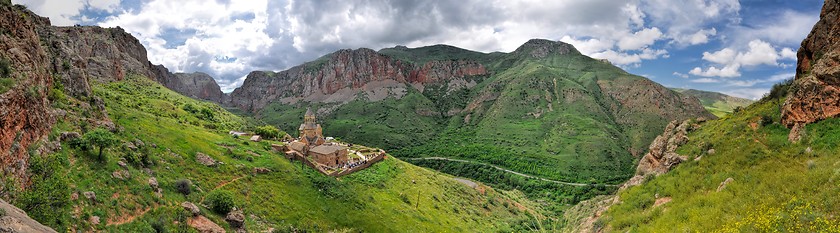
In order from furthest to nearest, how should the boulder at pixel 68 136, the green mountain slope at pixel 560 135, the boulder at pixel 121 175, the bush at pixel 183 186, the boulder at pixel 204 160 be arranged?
the green mountain slope at pixel 560 135 < the boulder at pixel 204 160 < the bush at pixel 183 186 < the boulder at pixel 121 175 < the boulder at pixel 68 136

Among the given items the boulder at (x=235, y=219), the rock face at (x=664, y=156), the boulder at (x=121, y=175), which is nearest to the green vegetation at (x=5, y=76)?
the boulder at (x=121, y=175)

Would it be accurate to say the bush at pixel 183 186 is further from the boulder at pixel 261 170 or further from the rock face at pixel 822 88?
the rock face at pixel 822 88

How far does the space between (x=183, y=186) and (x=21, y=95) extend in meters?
13.2

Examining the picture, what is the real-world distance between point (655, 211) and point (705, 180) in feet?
12.3

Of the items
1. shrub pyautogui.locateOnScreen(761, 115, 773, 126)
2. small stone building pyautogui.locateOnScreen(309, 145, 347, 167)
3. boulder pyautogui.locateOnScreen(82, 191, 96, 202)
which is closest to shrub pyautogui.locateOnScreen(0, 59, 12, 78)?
boulder pyautogui.locateOnScreen(82, 191, 96, 202)

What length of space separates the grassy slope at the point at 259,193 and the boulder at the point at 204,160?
2.63ft

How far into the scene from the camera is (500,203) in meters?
75.9

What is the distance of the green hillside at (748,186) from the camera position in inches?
598

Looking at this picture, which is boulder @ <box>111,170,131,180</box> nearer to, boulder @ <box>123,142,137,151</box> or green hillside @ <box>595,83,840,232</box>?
boulder @ <box>123,142,137,151</box>

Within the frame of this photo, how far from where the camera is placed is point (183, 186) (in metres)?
32.8

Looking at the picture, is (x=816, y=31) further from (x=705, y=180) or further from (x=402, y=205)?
(x=402, y=205)

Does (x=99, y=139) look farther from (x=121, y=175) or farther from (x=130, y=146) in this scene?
(x=130, y=146)

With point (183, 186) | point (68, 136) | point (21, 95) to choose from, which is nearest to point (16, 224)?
point (21, 95)

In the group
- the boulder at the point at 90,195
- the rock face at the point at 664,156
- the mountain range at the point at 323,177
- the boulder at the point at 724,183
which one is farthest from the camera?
the rock face at the point at 664,156
